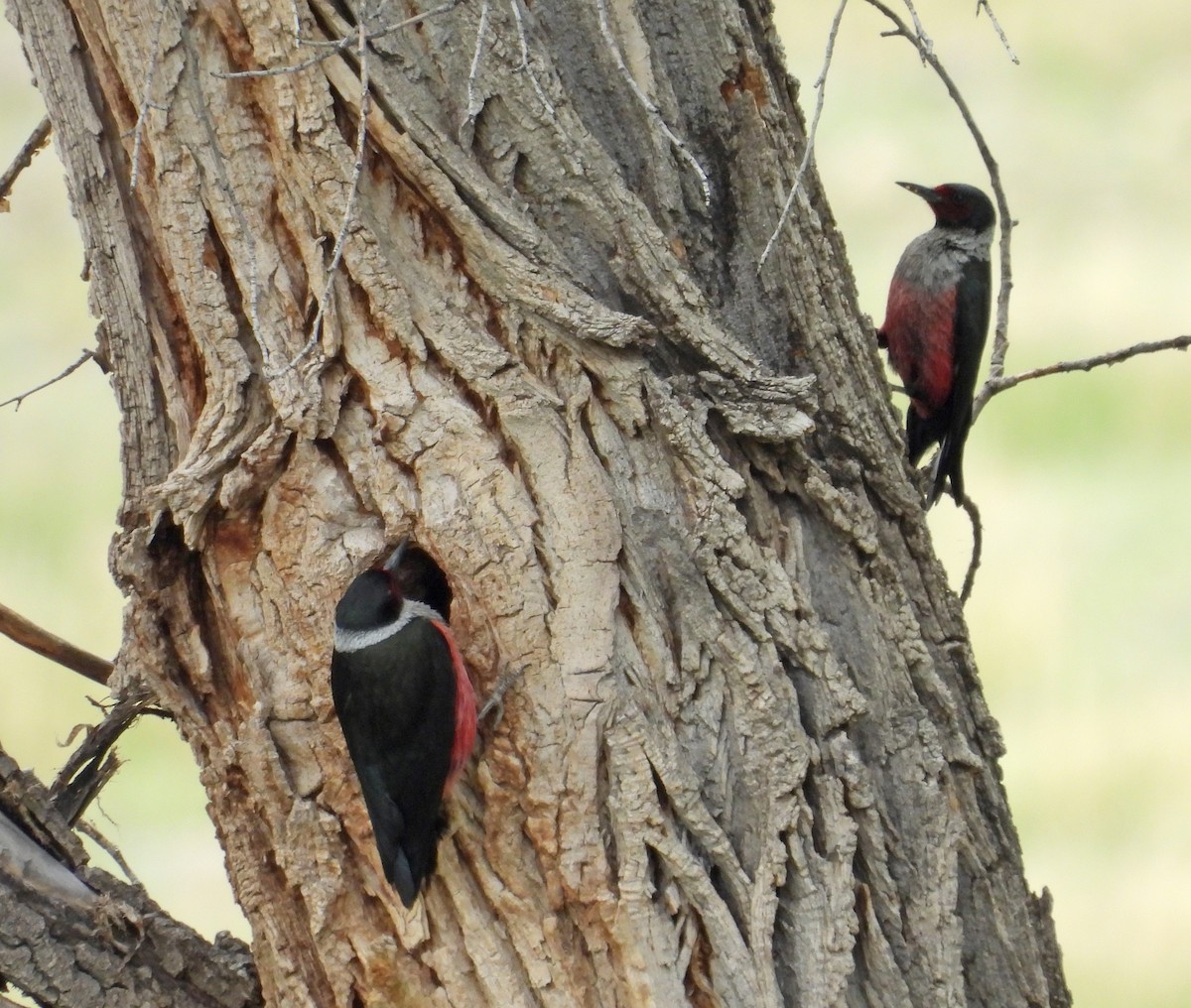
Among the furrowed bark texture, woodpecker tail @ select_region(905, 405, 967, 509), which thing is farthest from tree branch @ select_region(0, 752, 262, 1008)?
woodpecker tail @ select_region(905, 405, 967, 509)

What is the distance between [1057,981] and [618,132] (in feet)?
5.94

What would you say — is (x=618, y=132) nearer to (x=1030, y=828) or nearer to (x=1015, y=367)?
(x=1030, y=828)

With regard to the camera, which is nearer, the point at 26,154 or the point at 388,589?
the point at 388,589

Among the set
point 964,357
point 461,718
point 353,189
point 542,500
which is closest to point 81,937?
point 461,718

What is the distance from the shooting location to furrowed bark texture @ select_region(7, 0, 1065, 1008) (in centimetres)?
246

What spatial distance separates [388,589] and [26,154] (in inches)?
53.1

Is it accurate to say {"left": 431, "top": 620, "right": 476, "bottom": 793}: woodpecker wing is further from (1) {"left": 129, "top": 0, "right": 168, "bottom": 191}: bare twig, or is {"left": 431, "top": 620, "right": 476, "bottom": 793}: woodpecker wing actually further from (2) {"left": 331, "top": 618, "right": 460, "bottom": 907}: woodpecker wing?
(1) {"left": 129, "top": 0, "right": 168, "bottom": 191}: bare twig

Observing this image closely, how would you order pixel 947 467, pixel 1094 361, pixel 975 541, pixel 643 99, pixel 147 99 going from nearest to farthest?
pixel 643 99, pixel 147 99, pixel 1094 361, pixel 975 541, pixel 947 467

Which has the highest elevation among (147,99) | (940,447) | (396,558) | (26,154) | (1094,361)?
(940,447)

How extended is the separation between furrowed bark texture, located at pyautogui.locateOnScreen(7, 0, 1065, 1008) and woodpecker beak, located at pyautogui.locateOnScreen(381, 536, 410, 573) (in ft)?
0.17

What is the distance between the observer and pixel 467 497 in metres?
2.52

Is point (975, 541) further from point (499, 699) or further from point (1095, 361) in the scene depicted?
point (499, 699)

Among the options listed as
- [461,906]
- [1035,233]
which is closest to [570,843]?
[461,906]

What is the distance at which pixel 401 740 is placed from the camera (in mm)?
2562
